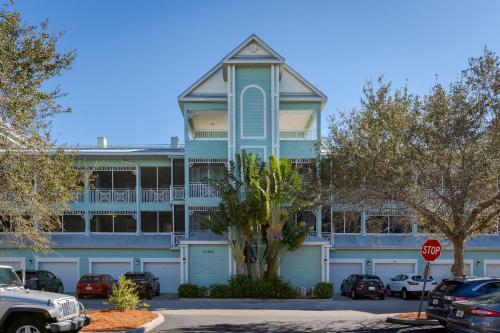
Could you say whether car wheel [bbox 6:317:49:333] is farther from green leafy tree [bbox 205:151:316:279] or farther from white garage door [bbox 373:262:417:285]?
white garage door [bbox 373:262:417:285]

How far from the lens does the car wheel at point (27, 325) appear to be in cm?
1139

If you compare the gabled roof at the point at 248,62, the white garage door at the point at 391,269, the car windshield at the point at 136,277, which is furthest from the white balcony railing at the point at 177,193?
the white garage door at the point at 391,269

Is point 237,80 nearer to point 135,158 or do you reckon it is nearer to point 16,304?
point 135,158

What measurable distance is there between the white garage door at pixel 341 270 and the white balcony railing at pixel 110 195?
13504 mm

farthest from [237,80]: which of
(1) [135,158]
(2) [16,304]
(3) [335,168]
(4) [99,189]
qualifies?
(2) [16,304]

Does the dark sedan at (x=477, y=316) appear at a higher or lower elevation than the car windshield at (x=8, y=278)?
lower

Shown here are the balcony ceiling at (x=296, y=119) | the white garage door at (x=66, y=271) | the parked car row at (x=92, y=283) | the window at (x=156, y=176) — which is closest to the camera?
the parked car row at (x=92, y=283)

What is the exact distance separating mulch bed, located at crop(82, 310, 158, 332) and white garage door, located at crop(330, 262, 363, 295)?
741 inches

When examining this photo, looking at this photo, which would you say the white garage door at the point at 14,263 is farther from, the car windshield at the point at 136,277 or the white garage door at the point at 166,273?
the car windshield at the point at 136,277

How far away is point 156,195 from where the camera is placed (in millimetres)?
36906

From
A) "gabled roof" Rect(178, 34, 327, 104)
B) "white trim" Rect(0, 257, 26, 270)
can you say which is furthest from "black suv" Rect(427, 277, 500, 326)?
"white trim" Rect(0, 257, 26, 270)

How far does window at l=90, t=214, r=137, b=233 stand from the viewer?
122 feet

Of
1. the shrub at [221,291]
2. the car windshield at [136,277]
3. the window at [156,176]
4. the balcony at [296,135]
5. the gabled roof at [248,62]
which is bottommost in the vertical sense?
the shrub at [221,291]

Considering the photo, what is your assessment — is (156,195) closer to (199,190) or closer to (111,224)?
(111,224)
